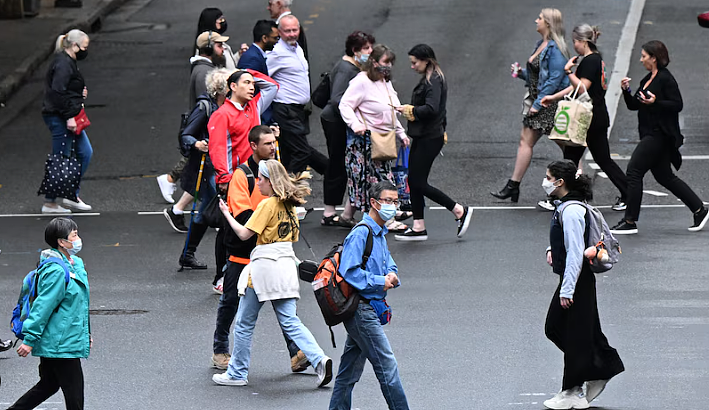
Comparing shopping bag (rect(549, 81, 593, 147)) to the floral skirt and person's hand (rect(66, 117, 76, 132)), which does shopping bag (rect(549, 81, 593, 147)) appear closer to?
the floral skirt

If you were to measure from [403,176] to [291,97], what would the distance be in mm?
1509

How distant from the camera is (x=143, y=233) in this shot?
12.7 metres

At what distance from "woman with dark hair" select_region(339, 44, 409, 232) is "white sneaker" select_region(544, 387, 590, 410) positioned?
5210mm

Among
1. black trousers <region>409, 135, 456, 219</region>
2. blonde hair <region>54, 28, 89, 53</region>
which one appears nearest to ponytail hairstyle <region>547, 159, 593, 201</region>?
black trousers <region>409, 135, 456, 219</region>

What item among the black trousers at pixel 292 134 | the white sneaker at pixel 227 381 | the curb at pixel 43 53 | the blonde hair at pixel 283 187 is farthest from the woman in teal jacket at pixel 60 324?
the curb at pixel 43 53

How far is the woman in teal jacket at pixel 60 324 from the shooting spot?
266 inches

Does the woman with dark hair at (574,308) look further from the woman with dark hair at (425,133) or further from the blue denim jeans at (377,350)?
the woman with dark hair at (425,133)

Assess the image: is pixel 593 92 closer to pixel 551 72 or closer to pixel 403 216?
pixel 551 72

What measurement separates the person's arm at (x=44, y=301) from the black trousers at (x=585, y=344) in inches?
124

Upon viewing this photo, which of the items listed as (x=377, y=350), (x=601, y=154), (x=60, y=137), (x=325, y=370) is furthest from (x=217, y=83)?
(x=601, y=154)

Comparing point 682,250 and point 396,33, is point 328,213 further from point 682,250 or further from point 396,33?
point 396,33

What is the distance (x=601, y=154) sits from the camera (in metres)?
13.1

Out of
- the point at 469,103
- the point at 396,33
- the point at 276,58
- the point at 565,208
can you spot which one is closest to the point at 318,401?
the point at 565,208

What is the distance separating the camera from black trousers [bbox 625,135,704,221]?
12.2 meters
